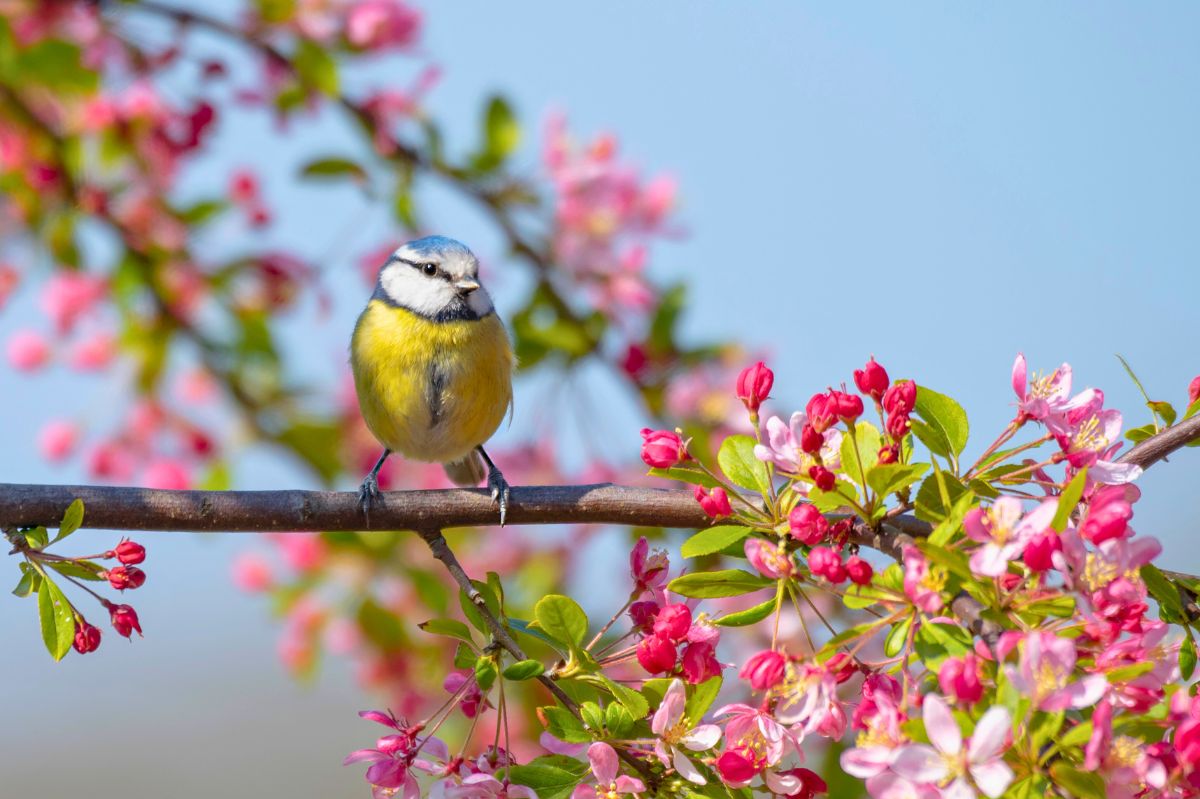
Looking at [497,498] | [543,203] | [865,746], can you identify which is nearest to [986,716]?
[865,746]

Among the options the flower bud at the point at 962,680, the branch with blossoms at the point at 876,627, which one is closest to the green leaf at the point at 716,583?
the branch with blossoms at the point at 876,627

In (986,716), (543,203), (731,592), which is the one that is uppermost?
(543,203)

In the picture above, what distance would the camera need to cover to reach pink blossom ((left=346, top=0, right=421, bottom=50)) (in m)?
3.88

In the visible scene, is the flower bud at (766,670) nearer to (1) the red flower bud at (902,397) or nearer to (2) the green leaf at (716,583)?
(2) the green leaf at (716,583)

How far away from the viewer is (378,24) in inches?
153

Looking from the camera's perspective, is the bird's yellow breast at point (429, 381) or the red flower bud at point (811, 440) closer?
the red flower bud at point (811, 440)

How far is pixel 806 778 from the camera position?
1.67m

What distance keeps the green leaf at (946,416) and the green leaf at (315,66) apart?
2.56 meters

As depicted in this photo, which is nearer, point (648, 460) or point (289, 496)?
point (648, 460)

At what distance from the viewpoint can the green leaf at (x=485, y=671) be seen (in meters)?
1.71

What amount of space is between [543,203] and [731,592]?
8.23 feet

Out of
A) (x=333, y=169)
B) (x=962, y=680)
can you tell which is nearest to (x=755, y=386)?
(x=962, y=680)

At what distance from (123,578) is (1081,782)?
1.43 meters

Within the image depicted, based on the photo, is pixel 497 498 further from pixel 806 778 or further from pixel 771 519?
pixel 806 778
